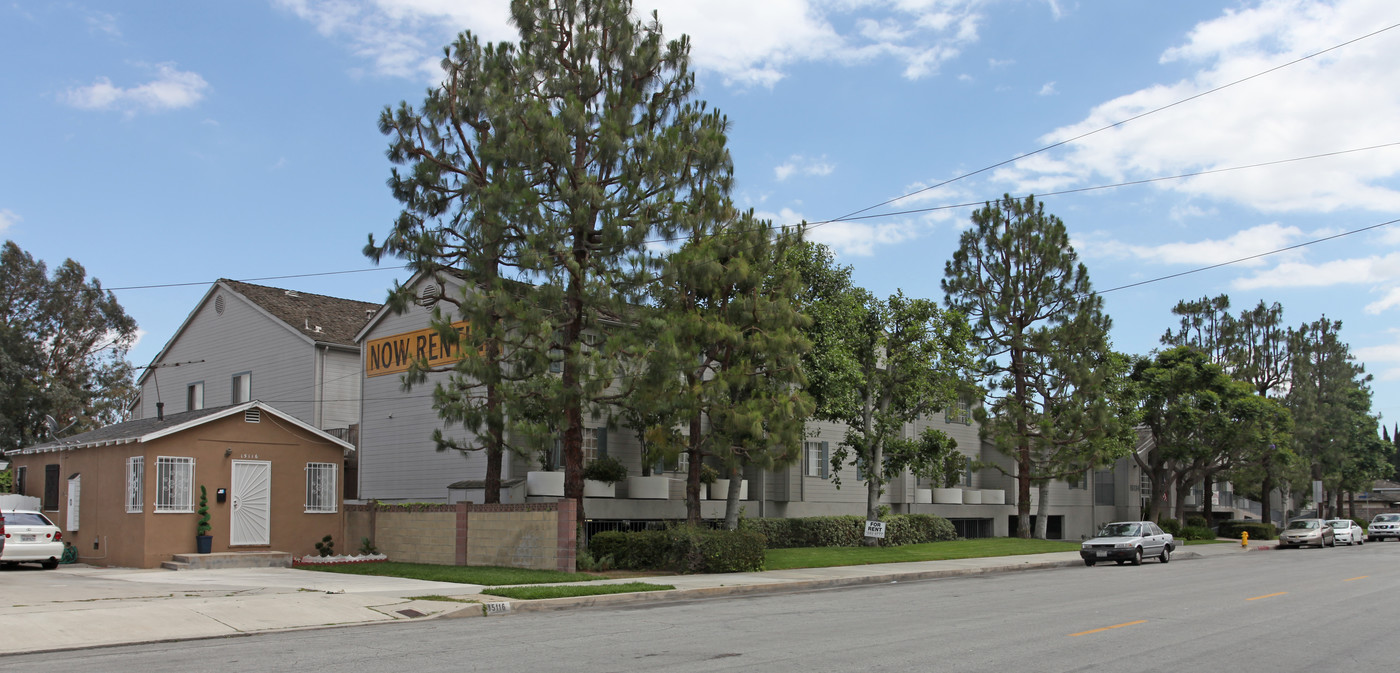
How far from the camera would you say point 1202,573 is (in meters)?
26.1

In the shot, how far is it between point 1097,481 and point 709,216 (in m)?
39.4

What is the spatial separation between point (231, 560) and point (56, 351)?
42.7 m

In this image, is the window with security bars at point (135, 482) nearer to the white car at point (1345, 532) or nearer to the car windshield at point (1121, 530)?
the car windshield at point (1121, 530)

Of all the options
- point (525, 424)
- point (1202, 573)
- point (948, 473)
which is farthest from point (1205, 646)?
point (948, 473)

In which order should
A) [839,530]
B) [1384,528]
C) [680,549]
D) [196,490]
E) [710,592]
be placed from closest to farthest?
1. [710,592]
2. [680,549]
3. [196,490]
4. [839,530]
5. [1384,528]

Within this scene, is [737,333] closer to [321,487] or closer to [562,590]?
[562,590]

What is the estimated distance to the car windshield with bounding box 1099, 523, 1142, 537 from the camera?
3238 cm

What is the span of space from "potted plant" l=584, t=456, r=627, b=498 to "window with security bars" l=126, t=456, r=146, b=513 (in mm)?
11356

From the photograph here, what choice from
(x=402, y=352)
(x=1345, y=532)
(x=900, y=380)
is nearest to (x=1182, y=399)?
(x=1345, y=532)

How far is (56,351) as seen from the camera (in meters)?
60.0

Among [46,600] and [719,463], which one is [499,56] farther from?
[719,463]

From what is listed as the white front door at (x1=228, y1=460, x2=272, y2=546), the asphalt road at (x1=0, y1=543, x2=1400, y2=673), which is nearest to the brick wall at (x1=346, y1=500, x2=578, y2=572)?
the white front door at (x1=228, y1=460, x2=272, y2=546)

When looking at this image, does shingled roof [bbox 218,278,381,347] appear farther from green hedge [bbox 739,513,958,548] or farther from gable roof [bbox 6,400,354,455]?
green hedge [bbox 739,513,958,548]

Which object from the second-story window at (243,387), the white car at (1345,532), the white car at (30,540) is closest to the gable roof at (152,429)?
the white car at (30,540)
